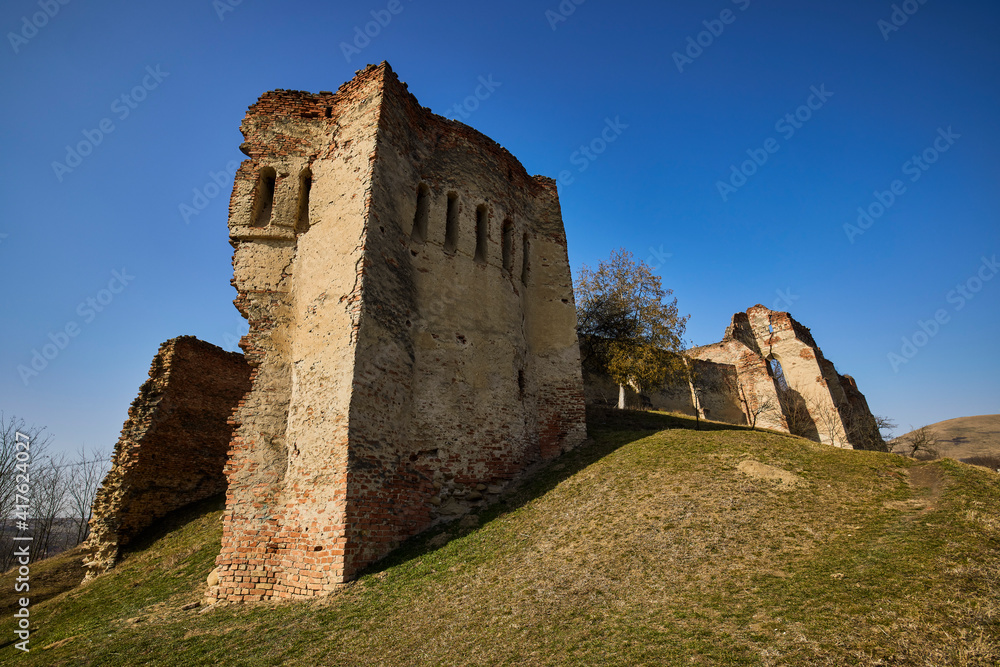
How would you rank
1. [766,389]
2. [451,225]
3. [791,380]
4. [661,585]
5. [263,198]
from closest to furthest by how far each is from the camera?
1. [661,585]
2. [263,198]
3. [451,225]
4. [766,389]
5. [791,380]

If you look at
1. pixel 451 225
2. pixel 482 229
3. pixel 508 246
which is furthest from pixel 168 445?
pixel 508 246

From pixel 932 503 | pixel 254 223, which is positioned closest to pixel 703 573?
pixel 932 503

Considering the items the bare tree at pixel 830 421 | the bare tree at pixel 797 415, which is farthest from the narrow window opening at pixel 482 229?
the bare tree at pixel 830 421

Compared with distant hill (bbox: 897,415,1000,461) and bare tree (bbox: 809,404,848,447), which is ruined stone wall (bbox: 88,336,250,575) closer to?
bare tree (bbox: 809,404,848,447)

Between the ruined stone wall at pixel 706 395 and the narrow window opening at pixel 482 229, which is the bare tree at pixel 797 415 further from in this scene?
the narrow window opening at pixel 482 229

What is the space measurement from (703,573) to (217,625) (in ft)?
24.0

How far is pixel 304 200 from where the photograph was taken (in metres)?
11.4

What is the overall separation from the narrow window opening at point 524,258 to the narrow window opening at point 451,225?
9.15 feet

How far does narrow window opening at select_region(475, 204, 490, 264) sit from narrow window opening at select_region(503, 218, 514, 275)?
35.2 inches

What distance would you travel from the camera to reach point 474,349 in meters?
11.8

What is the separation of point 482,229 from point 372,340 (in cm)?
556

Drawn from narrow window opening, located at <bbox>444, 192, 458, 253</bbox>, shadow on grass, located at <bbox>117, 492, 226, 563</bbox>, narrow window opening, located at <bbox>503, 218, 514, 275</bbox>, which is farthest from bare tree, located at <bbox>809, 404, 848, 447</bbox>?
shadow on grass, located at <bbox>117, 492, 226, 563</bbox>

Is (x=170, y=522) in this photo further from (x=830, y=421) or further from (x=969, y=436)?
(x=969, y=436)

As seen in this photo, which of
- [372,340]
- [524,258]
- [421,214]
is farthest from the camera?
[524,258]
